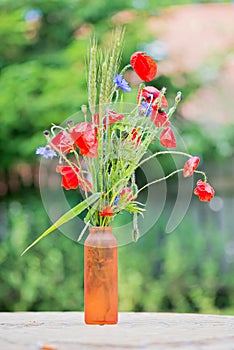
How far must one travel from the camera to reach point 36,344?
1.54 meters

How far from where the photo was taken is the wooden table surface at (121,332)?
153 cm

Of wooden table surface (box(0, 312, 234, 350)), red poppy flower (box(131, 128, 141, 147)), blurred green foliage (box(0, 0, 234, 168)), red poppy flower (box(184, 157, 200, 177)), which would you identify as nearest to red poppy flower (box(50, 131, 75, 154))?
red poppy flower (box(131, 128, 141, 147))

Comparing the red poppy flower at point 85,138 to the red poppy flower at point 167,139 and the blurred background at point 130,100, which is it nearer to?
the red poppy flower at point 167,139

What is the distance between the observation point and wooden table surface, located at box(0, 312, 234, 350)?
1527 millimetres

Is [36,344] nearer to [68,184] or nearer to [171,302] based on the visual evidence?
[68,184]

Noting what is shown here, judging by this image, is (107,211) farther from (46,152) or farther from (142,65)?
(142,65)

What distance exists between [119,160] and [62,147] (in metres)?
0.15

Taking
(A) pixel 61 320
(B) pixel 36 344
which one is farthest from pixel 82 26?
(B) pixel 36 344

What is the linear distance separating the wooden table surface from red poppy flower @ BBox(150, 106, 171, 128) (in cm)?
51

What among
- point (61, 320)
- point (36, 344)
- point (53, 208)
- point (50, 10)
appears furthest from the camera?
point (50, 10)

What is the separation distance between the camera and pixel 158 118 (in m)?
1.85

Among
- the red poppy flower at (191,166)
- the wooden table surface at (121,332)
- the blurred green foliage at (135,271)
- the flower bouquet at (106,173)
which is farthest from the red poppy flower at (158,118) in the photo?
the blurred green foliage at (135,271)

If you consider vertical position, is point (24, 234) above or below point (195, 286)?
above

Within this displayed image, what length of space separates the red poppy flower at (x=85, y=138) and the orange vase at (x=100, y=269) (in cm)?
20
